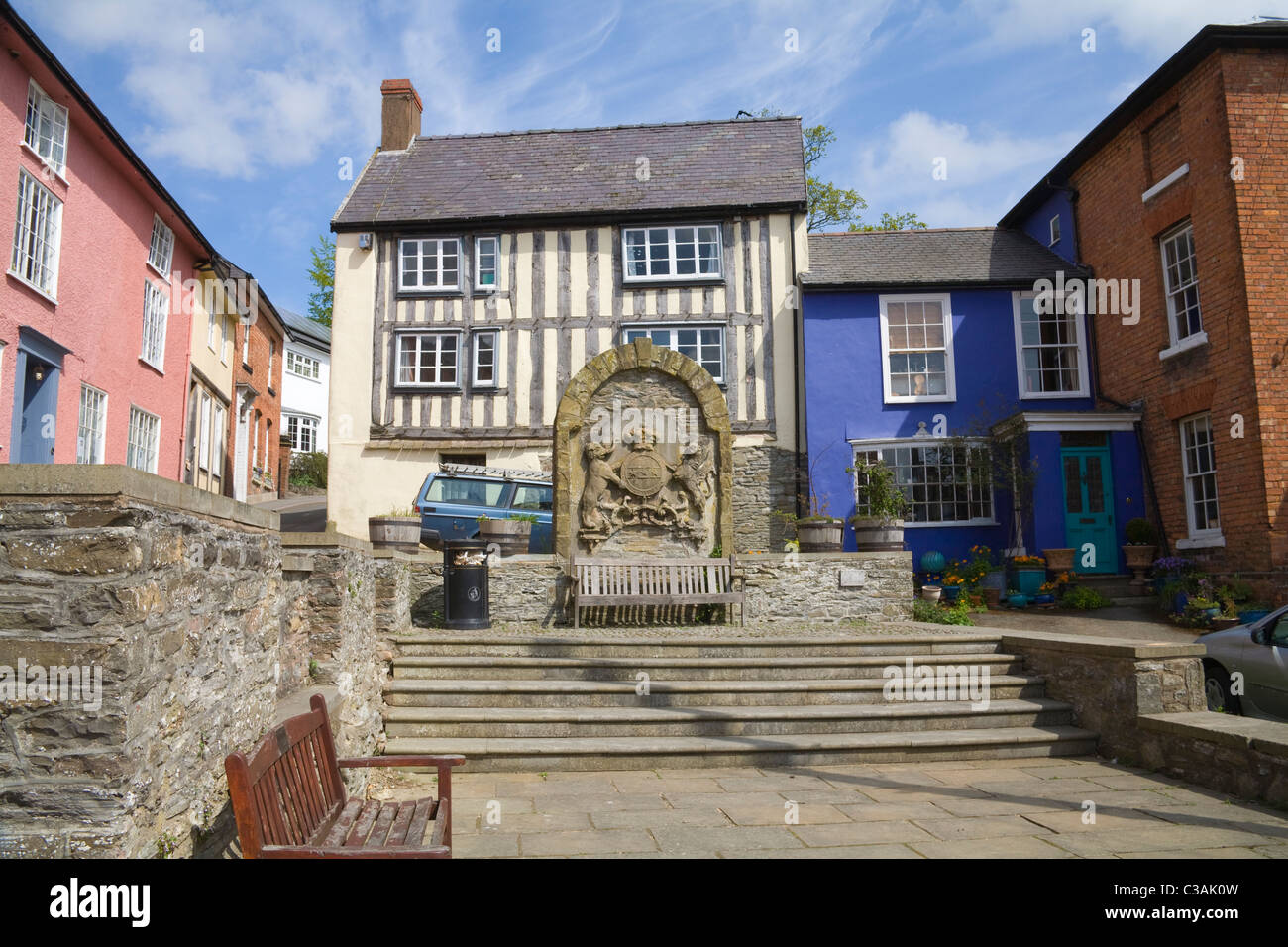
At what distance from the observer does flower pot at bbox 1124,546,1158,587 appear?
548 inches

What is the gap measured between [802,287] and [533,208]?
6.15 metres

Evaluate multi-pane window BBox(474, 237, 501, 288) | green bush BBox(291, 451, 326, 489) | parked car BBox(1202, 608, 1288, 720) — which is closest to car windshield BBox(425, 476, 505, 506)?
multi-pane window BBox(474, 237, 501, 288)

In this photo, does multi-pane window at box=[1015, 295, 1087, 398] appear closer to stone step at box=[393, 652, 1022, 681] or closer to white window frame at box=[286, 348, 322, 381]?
stone step at box=[393, 652, 1022, 681]

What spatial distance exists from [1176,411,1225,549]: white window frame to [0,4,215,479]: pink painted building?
56.3ft

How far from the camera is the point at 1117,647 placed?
6.60 meters

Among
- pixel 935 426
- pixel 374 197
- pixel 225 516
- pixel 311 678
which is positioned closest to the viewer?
pixel 225 516

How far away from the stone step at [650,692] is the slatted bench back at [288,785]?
332 cm

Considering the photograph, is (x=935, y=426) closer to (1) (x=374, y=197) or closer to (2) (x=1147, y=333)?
(2) (x=1147, y=333)

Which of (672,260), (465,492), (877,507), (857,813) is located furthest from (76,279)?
(857,813)

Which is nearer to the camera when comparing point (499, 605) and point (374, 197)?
point (499, 605)

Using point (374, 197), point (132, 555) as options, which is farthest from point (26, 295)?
point (132, 555)

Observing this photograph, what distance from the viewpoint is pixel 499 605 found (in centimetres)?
1021

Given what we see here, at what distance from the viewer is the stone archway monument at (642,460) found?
35.7 feet
